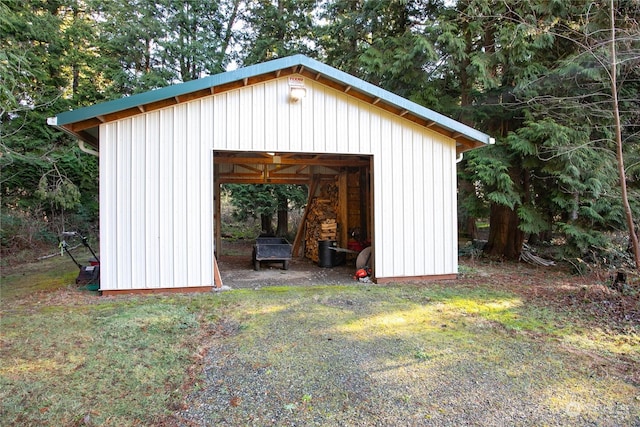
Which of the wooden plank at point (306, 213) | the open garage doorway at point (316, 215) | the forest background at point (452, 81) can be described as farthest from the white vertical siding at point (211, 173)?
the wooden plank at point (306, 213)

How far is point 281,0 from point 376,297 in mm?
12681

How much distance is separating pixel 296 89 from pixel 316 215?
15.7 feet

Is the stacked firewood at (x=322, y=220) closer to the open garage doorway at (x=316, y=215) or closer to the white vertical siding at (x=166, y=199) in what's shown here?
the open garage doorway at (x=316, y=215)

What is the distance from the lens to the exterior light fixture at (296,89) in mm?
5703

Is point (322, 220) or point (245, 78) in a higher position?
point (245, 78)

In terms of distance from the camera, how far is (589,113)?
23.2 feet

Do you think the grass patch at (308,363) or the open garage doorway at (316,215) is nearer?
the grass patch at (308,363)

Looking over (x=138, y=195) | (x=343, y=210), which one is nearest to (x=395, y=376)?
(x=138, y=195)

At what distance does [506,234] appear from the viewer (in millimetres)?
9031

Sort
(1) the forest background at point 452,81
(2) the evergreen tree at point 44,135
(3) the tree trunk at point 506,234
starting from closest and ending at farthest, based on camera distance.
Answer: (1) the forest background at point 452,81, (3) the tree trunk at point 506,234, (2) the evergreen tree at point 44,135

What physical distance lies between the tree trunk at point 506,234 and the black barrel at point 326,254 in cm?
393

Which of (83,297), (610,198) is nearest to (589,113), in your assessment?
(610,198)

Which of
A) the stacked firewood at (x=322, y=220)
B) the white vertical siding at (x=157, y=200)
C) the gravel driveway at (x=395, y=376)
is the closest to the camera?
the gravel driveway at (x=395, y=376)

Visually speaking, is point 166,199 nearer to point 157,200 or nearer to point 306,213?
point 157,200
